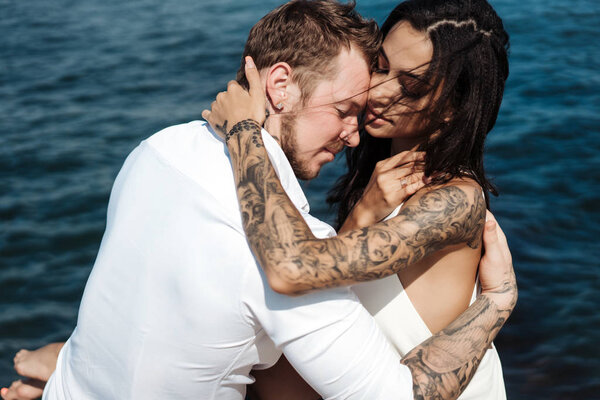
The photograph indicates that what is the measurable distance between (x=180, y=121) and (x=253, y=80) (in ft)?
20.4

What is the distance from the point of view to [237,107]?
2.62 m

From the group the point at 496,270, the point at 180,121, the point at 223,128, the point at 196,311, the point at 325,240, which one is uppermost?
the point at 223,128

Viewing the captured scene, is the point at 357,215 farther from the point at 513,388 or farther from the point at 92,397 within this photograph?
the point at 513,388

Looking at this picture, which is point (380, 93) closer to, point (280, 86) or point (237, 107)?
point (280, 86)

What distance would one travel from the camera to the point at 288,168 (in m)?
2.57

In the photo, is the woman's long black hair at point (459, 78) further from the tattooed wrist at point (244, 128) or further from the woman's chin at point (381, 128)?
the tattooed wrist at point (244, 128)

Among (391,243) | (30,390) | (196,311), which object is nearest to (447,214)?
(391,243)

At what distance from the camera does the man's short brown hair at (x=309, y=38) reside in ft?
9.48

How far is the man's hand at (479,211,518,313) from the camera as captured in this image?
297 cm

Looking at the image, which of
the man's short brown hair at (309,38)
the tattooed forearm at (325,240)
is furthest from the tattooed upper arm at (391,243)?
the man's short brown hair at (309,38)

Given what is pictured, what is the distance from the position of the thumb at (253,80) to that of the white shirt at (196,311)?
0.37 meters

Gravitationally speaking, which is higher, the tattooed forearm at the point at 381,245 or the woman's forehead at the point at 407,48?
the woman's forehead at the point at 407,48

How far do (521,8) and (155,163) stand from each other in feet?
34.8

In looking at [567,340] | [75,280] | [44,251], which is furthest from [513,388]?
[44,251]
